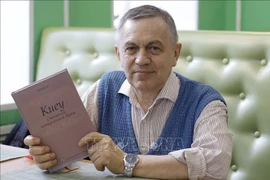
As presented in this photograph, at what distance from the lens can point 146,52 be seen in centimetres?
152

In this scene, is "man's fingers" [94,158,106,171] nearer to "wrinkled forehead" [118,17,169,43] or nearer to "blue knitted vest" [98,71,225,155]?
"blue knitted vest" [98,71,225,155]

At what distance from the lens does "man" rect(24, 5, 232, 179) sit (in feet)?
4.45

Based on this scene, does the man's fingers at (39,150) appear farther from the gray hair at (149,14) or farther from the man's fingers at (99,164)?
the gray hair at (149,14)

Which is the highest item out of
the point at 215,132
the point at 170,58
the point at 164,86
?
the point at 170,58

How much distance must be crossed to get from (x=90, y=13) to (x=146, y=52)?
1497mm

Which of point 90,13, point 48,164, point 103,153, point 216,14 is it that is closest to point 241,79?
point 103,153

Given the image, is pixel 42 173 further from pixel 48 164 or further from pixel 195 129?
pixel 195 129

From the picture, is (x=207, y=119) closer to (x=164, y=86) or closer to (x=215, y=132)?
(x=215, y=132)

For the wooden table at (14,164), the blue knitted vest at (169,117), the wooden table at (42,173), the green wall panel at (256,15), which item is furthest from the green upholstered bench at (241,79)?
the green wall panel at (256,15)

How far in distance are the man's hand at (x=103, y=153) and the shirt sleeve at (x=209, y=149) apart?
0.17 m

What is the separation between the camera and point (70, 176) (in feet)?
4.51

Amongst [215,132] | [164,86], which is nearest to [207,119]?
[215,132]

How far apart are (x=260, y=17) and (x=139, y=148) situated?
9.13 ft

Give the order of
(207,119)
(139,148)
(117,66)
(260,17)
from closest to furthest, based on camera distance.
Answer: (207,119) → (139,148) → (117,66) → (260,17)
